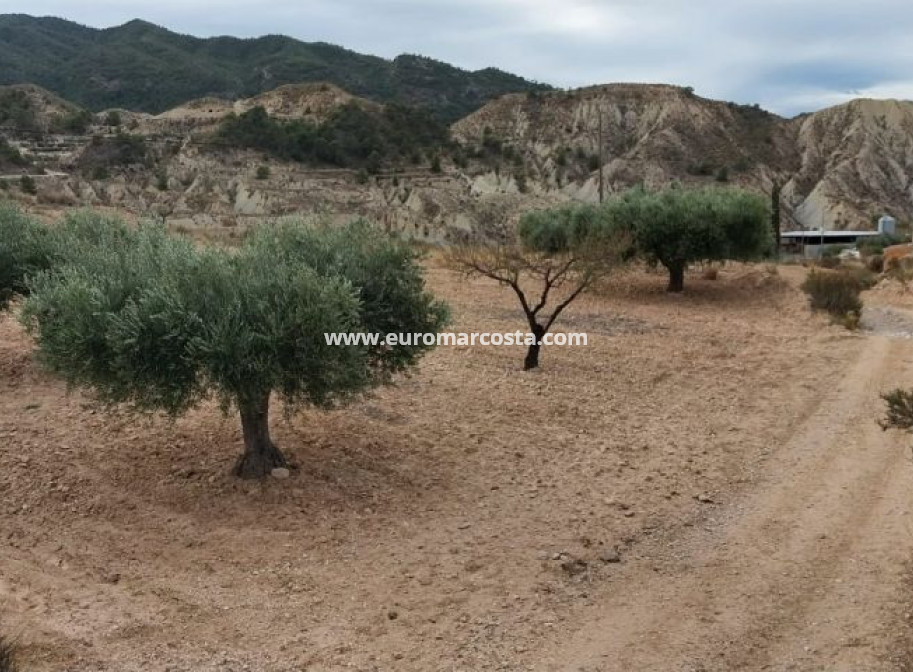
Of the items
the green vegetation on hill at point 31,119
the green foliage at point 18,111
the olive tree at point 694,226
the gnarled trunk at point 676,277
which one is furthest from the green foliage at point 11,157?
the gnarled trunk at point 676,277

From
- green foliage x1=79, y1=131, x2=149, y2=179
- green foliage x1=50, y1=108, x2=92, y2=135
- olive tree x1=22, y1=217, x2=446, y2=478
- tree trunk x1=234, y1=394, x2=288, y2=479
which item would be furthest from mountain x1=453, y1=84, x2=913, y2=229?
olive tree x1=22, y1=217, x2=446, y2=478

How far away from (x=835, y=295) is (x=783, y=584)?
16.2m

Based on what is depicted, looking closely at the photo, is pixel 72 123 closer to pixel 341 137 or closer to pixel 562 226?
pixel 341 137

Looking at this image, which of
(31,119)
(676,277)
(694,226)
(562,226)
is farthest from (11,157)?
(694,226)

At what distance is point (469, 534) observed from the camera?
7.48 meters

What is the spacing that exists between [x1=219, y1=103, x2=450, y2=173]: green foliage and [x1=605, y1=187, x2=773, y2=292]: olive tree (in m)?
34.1

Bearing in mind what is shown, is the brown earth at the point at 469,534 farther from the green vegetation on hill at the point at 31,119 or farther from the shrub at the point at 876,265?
the green vegetation on hill at the point at 31,119

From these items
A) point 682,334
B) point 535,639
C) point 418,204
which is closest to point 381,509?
point 535,639

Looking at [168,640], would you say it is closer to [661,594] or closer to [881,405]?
[661,594]

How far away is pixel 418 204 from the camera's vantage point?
1895 inches

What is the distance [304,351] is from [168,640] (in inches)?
103

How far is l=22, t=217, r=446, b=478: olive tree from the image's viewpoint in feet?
23.2

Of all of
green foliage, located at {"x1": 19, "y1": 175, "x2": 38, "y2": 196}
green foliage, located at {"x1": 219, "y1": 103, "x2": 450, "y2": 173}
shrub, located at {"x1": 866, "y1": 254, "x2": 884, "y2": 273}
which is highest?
green foliage, located at {"x1": 219, "y1": 103, "x2": 450, "y2": 173}

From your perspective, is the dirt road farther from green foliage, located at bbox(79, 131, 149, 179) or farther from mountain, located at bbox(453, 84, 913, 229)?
mountain, located at bbox(453, 84, 913, 229)
